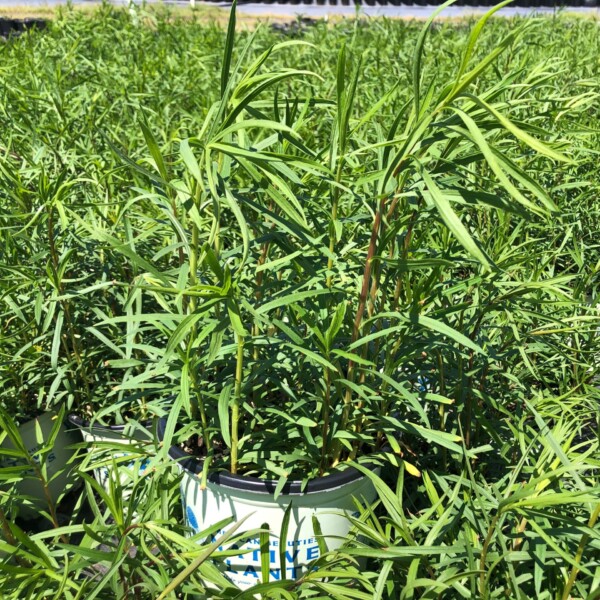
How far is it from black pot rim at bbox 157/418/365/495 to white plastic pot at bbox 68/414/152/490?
0.16 metres

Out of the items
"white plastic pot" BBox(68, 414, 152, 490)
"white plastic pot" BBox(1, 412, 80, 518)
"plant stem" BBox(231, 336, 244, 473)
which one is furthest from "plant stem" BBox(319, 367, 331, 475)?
"white plastic pot" BBox(1, 412, 80, 518)

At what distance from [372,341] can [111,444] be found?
2.03 ft

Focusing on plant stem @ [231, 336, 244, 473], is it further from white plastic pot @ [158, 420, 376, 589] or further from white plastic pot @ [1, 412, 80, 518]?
white plastic pot @ [1, 412, 80, 518]

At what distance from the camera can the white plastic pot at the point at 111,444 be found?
138 cm

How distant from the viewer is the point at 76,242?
190 cm

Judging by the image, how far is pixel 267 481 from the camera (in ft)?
3.99

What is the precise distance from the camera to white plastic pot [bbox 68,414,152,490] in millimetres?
1382

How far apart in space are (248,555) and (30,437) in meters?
0.87

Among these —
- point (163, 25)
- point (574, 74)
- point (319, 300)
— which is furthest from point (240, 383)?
point (163, 25)

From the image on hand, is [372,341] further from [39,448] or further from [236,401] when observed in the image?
[39,448]

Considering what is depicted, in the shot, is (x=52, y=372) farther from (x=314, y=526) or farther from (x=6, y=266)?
(x=314, y=526)

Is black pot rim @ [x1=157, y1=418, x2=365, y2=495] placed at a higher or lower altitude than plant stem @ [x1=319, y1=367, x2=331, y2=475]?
lower

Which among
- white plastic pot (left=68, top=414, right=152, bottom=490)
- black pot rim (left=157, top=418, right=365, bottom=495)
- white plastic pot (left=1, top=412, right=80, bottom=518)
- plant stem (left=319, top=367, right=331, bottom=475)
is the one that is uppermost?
plant stem (left=319, top=367, right=331, bottom=475)

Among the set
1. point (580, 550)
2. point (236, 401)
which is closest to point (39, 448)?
point (236, 401)
